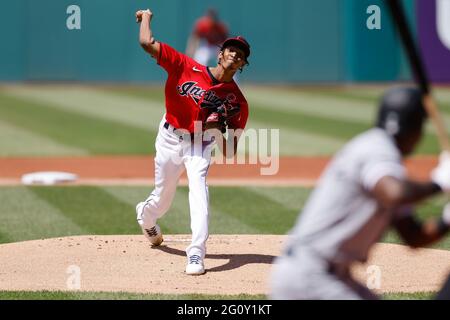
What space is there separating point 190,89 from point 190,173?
26.7 inches

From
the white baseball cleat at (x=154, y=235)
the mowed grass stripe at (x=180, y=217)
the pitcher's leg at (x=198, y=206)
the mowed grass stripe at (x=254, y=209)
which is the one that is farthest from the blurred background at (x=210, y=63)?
the pitcher's leg at (x=198, y=206)

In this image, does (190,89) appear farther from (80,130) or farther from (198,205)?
(80,130)

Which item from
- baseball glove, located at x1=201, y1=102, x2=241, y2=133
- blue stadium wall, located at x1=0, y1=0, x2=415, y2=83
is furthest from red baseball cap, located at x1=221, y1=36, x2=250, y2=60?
blue stadium wall, located at x1=0, y1=0, x2=415, y2=83

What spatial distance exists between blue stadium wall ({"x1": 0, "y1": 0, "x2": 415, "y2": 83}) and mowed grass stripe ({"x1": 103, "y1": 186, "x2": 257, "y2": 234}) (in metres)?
12.3

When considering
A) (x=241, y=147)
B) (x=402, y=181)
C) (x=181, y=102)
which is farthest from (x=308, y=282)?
(x=241, y=147)

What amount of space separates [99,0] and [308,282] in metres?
20.5

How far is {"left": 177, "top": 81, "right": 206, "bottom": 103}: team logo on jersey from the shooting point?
7.92m

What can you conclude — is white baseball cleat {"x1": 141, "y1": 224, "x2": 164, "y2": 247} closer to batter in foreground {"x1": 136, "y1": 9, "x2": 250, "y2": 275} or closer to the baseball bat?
batter in foreground {"x1": 136, "y1": 9, "x2": 250, "y2": 275}

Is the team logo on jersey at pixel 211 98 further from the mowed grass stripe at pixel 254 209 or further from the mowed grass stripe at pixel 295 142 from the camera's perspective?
the mowed grass stripe at pixel 295 142

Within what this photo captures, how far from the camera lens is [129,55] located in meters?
24.8

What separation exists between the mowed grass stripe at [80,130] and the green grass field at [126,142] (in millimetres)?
18

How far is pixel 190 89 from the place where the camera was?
7938 millimetres

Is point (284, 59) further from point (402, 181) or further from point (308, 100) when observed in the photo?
point (402, 181)

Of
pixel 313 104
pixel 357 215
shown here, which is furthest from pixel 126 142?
pixel 357 215
